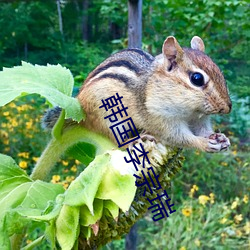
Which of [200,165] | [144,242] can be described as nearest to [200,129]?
[144,242]

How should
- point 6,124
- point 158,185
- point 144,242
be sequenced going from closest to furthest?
point 158,185
point 144,242
point 6,124

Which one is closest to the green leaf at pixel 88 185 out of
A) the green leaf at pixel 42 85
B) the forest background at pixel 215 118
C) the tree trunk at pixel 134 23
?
the green leaf at pixel 42 85

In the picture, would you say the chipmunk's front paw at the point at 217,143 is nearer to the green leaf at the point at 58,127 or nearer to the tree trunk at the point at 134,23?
the green leaf at the point at 58,127

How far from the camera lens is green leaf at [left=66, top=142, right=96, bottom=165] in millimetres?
645

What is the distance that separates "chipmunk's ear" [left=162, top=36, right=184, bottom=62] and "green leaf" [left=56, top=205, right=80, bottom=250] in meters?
0.34

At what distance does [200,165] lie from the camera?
292 cm

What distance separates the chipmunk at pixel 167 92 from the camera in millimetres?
690

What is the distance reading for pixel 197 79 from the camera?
2.36 ft

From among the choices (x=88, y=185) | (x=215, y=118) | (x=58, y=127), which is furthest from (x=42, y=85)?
(x=215, y=118)

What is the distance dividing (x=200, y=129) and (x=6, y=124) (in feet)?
7.44

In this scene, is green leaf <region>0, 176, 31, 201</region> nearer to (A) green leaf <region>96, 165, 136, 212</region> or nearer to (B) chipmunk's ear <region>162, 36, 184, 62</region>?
(A) green leaf <region>96, 165, 136, 212</region>

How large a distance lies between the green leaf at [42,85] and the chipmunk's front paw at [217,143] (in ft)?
0.59

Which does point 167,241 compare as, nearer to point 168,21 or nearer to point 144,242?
point 144,242

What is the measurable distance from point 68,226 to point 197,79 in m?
0.33
